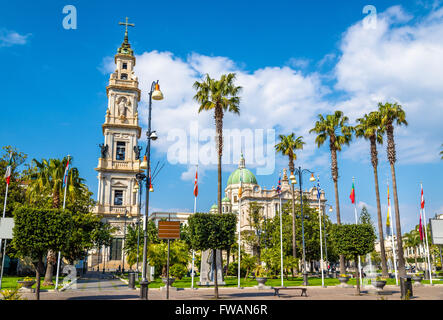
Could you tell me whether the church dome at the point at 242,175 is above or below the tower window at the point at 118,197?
above

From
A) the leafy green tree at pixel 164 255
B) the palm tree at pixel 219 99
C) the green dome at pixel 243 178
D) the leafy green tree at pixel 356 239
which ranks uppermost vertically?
the green dome at pixel 243 178

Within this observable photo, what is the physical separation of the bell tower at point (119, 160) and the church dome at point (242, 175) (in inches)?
3008

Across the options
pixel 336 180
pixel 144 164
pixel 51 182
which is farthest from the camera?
pixel 336 180

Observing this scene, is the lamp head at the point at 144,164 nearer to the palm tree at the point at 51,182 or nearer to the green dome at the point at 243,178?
the palm tree at the point at 51,182

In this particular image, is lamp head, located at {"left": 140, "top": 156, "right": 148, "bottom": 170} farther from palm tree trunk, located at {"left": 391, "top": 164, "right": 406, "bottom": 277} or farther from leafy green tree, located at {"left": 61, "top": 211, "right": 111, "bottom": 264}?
palm tree trunk, located at {"left": 391, "top": 164, "right": 406, "bottom": 277}

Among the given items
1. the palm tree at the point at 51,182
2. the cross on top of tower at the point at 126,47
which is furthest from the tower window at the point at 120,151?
the palm tree at the point at 51,182

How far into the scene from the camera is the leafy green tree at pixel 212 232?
845 inches

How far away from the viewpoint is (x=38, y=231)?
18.7 meters

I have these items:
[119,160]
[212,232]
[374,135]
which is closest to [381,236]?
[374,135]

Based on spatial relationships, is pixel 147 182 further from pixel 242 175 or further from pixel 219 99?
pixel 242 175

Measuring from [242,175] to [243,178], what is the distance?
3.81ft

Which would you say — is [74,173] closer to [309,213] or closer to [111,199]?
[111,199]
